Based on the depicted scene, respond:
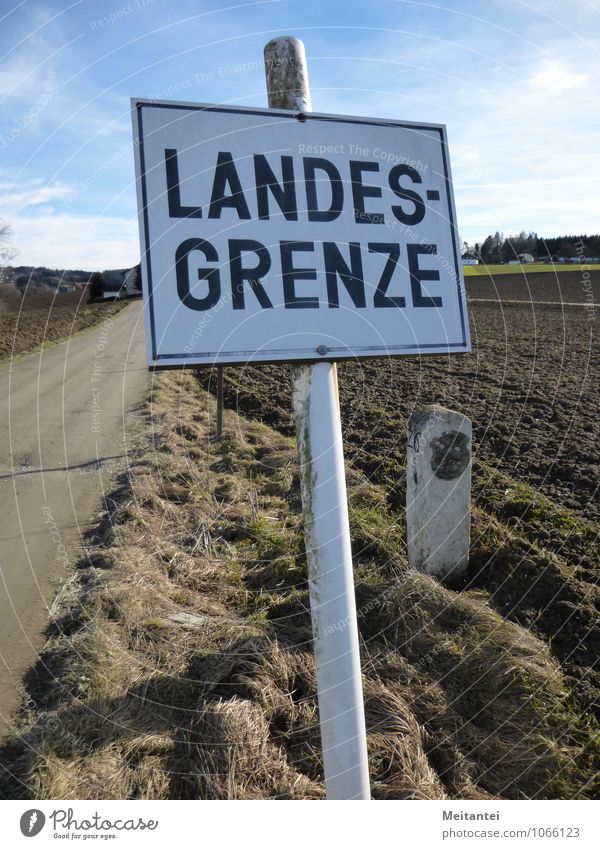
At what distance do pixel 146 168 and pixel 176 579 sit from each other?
10.4 ft

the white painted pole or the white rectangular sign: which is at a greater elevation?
the white rectangular sign

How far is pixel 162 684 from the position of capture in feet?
10.1

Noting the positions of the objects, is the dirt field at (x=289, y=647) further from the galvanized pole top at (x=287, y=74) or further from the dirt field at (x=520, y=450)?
the galvanized pole top at (x=287, y=74)

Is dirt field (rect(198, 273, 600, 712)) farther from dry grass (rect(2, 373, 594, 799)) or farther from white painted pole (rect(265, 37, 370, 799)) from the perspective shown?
→ white painted pole (rect(265, 37, 370, 799))

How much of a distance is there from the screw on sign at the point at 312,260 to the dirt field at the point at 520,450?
7.33 feet

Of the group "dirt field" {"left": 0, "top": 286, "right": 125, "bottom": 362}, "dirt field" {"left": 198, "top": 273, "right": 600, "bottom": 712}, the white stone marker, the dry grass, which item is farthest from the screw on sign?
"dirt field" {"left": 0, "top": 286, "right": 125, "bottom": 362}

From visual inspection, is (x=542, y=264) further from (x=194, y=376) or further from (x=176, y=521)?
(x=176, y=521)

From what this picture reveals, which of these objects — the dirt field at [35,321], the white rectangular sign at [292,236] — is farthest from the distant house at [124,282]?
the dirt field at [35,321]

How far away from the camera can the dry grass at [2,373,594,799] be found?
2.55 m

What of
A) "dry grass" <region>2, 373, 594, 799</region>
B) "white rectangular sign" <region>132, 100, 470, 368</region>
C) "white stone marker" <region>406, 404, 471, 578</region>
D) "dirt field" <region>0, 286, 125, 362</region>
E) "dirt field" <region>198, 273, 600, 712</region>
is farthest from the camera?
"dirt field" <region>0, 286, 125, 362</region>

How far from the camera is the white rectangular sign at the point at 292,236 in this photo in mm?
1535

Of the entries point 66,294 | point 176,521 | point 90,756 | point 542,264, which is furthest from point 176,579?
point 542,264

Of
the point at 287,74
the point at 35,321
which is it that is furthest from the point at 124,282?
the point at 35,321

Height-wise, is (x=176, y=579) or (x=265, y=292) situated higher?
(x=265, y=292)
